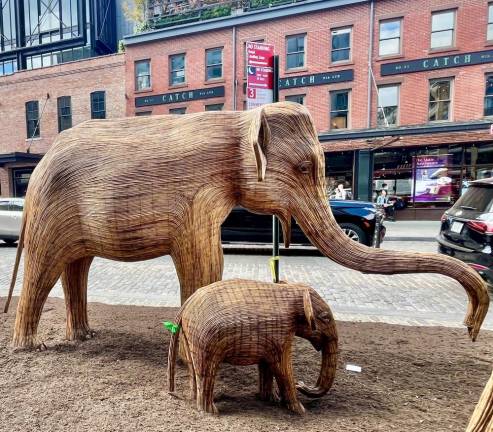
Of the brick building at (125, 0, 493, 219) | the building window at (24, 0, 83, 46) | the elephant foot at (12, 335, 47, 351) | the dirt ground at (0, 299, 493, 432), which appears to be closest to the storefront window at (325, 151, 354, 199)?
the brick building at (125, 0, 493, 219)

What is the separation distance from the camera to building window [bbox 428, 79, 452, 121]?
15234 mm

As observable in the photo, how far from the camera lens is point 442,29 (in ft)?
49.9

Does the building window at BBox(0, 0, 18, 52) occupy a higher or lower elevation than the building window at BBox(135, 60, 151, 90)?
Result: higher

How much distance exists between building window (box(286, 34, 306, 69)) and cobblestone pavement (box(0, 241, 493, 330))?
39.2 feet

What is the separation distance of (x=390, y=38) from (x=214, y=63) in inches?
308

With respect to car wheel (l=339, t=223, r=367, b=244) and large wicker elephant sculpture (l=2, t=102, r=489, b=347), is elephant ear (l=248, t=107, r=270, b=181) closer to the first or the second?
large wicker elephant sculpture (l=2, t=102, r=489, b=347)

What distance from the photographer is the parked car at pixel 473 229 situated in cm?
473

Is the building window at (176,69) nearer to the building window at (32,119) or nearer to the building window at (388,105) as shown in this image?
the building window at (32,119)

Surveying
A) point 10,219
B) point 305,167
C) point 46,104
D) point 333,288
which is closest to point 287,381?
point 305,167

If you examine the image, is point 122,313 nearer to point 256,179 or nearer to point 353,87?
point 256,179

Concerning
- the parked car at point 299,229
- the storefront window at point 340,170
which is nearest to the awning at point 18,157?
the storefront window at point 340,170

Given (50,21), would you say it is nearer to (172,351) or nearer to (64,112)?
(64,112)

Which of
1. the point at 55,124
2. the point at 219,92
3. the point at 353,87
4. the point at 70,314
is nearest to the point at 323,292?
the point at 70,314

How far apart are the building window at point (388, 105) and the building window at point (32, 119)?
713 inches
